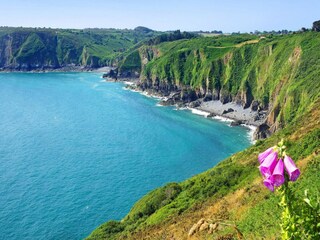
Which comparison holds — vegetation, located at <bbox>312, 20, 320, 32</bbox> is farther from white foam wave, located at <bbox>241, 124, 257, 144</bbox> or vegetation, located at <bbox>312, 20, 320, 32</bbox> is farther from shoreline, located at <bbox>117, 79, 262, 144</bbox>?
white foam wave, located at <bbox>241, 124, 257, 144</bbox>

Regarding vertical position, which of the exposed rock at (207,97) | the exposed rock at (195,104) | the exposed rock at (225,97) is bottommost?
the exposed rock at (195,104)

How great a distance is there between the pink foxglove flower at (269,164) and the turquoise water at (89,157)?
56.4m

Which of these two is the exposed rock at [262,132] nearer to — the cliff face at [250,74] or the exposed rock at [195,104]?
the cliff face at [250,74]

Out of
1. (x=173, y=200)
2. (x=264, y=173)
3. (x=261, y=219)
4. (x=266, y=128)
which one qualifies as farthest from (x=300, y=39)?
(x=264, y=173)

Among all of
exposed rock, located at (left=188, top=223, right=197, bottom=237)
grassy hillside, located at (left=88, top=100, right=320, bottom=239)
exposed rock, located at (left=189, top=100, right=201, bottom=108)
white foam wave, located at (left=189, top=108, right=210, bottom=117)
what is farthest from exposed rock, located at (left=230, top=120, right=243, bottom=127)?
exposed rock, located at (left=188, top=223, right=197, bottom=237)

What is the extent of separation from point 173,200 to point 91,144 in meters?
56.6

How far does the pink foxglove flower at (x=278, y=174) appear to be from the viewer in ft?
24.2

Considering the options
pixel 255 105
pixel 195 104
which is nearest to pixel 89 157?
pixel 255 105

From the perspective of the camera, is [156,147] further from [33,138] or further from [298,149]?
[298,149]

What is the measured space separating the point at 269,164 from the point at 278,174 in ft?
0.86

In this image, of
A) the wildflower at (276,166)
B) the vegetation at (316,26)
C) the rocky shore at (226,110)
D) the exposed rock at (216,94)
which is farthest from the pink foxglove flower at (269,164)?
the exposed rock at (216,94)

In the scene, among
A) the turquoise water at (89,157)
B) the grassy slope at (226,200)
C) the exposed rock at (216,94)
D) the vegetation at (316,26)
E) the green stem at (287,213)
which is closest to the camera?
the green stem at (287,213)

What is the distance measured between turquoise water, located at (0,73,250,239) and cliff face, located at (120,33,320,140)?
654 inches

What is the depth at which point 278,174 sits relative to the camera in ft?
24.2
